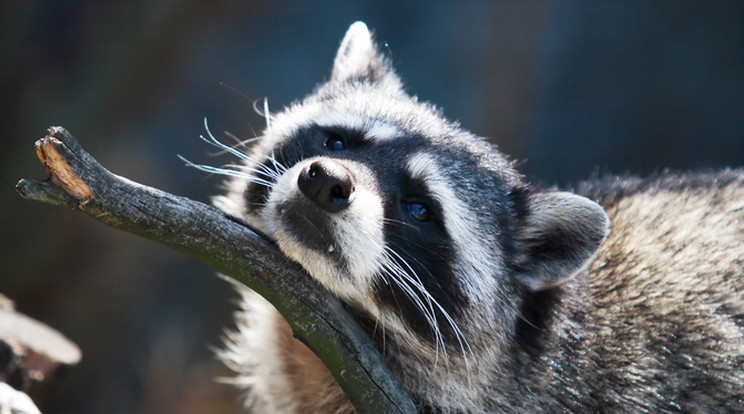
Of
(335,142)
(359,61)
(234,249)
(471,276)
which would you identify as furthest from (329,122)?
(234,249)

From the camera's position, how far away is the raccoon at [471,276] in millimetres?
3232

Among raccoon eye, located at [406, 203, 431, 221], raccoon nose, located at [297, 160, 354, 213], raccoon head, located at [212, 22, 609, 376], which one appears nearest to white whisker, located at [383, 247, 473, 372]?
raccoon head, located at [212, 22, 609, 376]

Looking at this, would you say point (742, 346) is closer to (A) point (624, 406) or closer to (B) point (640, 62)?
(A) point (624, 406)

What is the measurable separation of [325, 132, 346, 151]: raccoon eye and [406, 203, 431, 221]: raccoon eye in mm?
591

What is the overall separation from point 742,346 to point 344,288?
2.47 meters

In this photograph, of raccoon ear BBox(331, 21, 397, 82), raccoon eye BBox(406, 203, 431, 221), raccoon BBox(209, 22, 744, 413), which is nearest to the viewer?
raccoon BBox(209, 22, 744, 413)

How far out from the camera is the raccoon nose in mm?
2979

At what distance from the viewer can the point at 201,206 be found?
2793 mm

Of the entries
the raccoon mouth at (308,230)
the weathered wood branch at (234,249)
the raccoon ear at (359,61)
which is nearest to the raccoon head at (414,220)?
the raccoon mouth at (308,230)

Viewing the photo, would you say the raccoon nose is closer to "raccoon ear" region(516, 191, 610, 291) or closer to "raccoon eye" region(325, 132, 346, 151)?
"raccoon eye" region(325, 132, 346, 151)

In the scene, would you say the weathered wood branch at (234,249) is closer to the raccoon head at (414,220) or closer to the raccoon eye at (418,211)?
the raccoon head at (414,220)

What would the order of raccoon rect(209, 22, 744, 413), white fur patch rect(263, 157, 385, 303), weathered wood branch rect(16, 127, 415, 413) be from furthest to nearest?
raccoon rect(209, 22, 744, 413), white fur patch rect(263, 157, 385, 303), weathered wood branch rect(16, 127, 415, 413)

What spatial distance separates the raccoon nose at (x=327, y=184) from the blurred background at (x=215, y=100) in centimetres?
438

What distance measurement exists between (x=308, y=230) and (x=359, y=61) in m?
2.03
